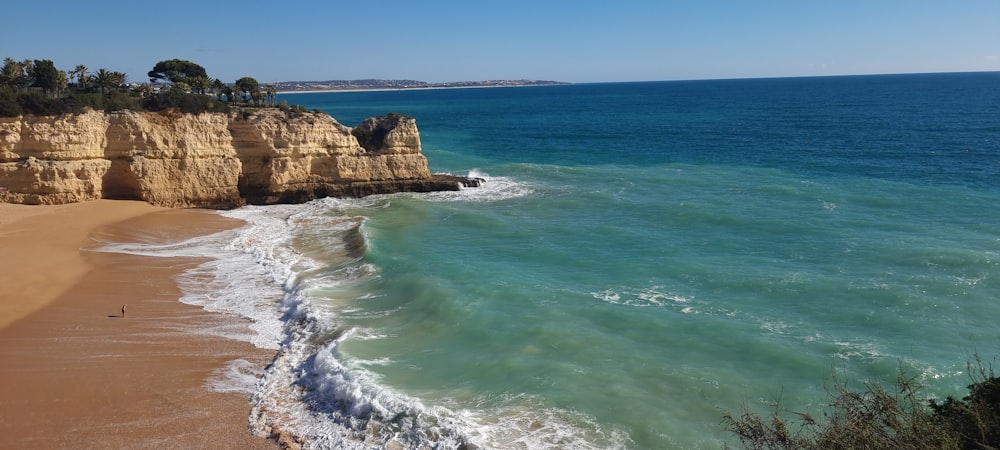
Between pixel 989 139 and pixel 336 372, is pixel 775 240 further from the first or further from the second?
pixel 989 139

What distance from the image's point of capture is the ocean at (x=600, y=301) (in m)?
12.7

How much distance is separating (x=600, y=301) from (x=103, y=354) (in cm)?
1269

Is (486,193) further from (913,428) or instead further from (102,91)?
(913,428)

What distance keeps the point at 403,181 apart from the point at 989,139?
44802 millimetres

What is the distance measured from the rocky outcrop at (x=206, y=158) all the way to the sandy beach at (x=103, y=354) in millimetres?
4954

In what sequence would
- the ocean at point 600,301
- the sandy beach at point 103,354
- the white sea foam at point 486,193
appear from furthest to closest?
the white sea foam at point 486,193 < the ocean at point 600,301 < the sandy beach at point 103,354

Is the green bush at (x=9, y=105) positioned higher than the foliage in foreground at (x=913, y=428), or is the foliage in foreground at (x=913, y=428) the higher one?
the green bush at (x=9, y=105)

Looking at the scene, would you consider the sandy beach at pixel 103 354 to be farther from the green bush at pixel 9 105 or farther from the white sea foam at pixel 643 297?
the white sea foam at pixel 643 297

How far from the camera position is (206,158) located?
3191 cm

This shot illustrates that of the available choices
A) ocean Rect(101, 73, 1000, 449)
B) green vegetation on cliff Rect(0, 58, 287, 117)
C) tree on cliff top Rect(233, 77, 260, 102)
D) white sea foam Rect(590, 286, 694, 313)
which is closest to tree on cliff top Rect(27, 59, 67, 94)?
green vegetation on cliff Rect(0, 58, 287, 117)

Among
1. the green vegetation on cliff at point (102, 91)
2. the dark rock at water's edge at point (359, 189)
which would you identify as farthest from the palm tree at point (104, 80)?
the dark rock at water's edge at point (359, 189)

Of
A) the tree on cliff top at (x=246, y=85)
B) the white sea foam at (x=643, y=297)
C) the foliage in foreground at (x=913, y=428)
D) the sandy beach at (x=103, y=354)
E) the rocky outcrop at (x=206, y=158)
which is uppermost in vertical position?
the tree on cliff top at (x=246, y=85)

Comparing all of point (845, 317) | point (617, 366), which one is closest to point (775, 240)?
point (845, 317)

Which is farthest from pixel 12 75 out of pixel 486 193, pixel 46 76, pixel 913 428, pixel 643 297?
pixel 913 428
